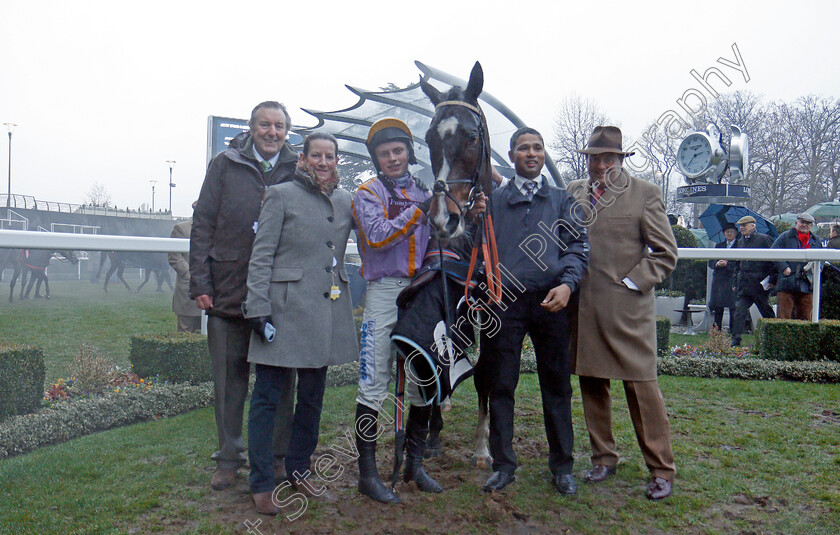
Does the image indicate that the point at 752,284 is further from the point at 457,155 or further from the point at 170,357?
the point at 170,357

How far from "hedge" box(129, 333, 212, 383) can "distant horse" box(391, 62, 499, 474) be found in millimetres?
2614

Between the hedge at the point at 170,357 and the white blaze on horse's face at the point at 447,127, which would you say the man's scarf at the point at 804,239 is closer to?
the white blaze on horse's face at the point at 447,127

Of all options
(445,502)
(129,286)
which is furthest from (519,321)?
(129,286)

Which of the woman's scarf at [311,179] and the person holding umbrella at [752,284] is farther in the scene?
the person holding umbrella at [752,284]

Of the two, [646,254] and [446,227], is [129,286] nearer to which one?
[446,227]

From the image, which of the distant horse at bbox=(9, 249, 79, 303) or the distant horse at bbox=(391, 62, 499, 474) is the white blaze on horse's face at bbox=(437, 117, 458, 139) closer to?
the distant horse at bbox=(391, 62, 499, 474)

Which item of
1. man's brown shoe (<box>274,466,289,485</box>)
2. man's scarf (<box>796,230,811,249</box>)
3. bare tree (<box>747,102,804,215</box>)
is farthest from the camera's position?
bare tree (<box>747,102,804,215</box>)

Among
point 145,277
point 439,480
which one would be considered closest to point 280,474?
point 439,480

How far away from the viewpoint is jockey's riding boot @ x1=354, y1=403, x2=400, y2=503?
304 centimetres

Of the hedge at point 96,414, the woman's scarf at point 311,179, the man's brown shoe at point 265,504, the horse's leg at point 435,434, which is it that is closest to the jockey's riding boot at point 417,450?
the horse's leg at point 435,434

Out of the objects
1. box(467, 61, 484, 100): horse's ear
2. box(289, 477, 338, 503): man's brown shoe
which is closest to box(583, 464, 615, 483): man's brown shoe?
box(289, 477, 338, 503): man's brown shoe

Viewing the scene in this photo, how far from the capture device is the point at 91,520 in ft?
9.00

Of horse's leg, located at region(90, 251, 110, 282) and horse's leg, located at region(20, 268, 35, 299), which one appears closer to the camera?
horse's leg, located at region(20, 268, 35, 299)

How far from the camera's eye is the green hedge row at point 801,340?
6.84 m
